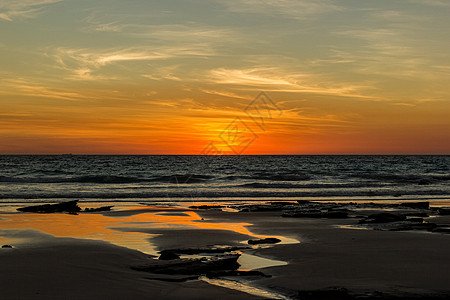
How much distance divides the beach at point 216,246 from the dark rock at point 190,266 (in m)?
0.14

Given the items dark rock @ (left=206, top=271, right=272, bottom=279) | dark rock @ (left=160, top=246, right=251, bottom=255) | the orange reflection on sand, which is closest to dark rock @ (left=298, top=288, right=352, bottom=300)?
dark rock @ (left=206, top=271, right=272, bottom=279)

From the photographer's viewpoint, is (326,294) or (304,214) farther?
(304,214)

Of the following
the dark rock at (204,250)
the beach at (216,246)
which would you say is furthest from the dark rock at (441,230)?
the dark rock at (204,250)

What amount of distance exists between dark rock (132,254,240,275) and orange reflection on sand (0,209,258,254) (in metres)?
2.17

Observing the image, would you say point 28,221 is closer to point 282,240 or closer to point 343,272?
point 282,240

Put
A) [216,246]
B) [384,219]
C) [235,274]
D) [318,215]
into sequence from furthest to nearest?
1. [318,215]
2. [384,219]
3. [216,246]
4. [235,274]

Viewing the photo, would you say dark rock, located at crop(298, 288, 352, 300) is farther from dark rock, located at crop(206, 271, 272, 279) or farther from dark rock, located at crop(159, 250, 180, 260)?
dark rock, located at crop(159, 250, 180, 260)

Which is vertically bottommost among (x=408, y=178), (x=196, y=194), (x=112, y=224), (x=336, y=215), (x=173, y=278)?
(x=408, y=178)

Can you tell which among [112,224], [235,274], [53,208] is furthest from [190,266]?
[53,208]

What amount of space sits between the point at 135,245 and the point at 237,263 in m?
3.79

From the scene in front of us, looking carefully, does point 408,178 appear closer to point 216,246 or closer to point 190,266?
point 216,246

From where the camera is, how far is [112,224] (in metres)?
16.5

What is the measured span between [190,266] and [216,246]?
307 centimetres

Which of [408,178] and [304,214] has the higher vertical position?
[304,214]
